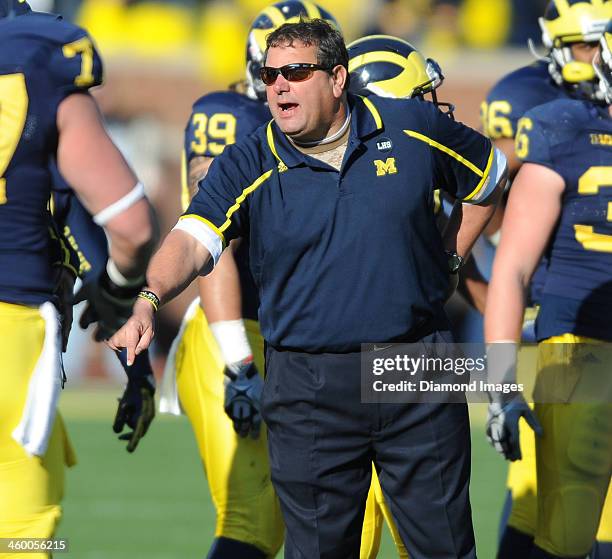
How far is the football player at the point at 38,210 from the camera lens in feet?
11.4

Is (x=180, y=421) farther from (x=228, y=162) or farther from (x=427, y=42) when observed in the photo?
(x=228, y=162)

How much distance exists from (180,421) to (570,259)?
631cm

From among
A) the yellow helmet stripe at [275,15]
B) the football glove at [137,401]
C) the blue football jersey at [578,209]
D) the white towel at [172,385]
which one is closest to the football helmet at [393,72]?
the blue football jersey at [578,209]

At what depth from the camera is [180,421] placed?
1049cm

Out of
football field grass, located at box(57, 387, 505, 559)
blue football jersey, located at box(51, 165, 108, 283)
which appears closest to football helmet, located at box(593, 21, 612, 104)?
blue football jersey, located at box(51, 165, 108, 283)

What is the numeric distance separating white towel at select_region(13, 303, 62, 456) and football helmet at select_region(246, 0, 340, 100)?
1647 millimetres

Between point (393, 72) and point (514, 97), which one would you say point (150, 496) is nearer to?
point (514, 97)

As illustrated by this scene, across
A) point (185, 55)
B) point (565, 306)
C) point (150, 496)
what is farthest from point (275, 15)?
point (185, 55)

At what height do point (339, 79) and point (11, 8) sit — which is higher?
point (11, 8)

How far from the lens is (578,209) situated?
4480 mm

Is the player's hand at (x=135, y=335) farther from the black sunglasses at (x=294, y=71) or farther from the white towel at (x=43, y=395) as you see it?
the black sunglasses at (x=294, y=71)

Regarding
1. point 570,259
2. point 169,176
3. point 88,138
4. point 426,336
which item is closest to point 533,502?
point 570,259

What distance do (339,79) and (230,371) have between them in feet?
4.16

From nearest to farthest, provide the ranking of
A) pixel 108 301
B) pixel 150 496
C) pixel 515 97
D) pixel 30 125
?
pixel 30 125 → pixel 108 301 → pixel 515 97 → pixel 150 496
